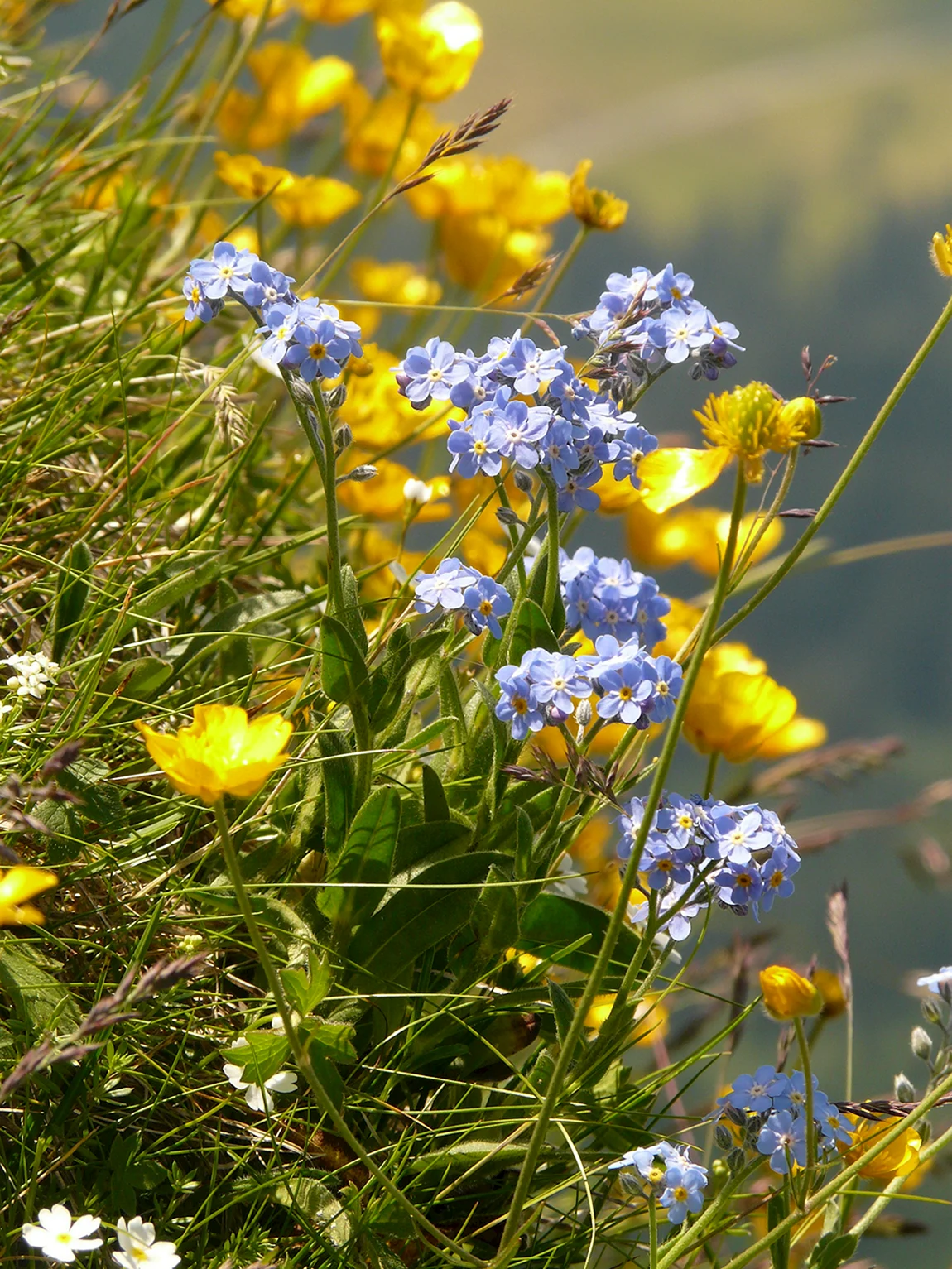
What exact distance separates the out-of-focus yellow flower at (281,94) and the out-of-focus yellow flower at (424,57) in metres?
0.14

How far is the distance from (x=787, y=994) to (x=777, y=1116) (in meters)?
0.12

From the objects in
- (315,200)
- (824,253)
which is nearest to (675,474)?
(315,200)

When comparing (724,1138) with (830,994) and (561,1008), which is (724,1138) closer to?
(561,1008)

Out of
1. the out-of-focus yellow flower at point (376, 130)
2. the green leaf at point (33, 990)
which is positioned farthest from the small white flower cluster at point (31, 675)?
the out-of-focus yellow flower at point (376, 130)

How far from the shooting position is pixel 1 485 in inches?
36.9

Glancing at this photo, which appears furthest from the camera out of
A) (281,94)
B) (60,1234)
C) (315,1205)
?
(281,94)

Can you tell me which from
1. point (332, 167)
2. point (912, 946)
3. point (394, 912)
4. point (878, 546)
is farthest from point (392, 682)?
point (912, 946)

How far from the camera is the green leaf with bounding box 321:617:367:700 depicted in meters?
0.78

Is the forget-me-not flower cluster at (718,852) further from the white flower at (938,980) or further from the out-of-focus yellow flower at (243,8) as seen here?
the out-of-focus yellow flower at (243,8)

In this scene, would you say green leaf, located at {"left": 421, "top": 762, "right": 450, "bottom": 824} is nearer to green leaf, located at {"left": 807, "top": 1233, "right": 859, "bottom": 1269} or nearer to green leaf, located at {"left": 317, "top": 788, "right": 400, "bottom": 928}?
green leaf, located at {"left": 317, "top": 788, "right": 400, "bottom": 928}

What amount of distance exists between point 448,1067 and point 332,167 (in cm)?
145

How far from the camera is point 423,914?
0.82 m

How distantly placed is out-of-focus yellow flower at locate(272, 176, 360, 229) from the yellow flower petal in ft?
2.69

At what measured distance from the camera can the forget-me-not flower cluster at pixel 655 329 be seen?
32.1 inches
